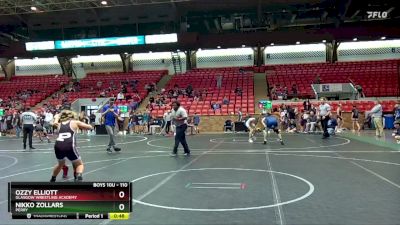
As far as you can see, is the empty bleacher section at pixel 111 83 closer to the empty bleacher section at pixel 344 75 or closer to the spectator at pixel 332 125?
the empty bleacher section at pixel 344 75

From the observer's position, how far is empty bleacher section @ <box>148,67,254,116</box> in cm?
2605

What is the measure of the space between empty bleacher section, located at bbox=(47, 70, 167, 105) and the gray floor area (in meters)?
20.1

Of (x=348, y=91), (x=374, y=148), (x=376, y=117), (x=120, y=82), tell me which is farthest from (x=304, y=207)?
(x=120, y=82)

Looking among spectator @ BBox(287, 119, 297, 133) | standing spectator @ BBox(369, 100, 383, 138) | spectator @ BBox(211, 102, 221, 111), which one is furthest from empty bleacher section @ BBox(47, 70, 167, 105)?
standing spectator @ BBox(369, 100, 383, 138)

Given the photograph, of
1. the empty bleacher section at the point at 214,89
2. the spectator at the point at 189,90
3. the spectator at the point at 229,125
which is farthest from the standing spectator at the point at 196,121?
the spectator at the point at 189,90

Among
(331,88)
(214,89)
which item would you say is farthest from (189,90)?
(331,88)

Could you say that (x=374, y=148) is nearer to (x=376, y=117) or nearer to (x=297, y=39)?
(x=376, y=117)

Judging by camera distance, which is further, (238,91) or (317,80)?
(317,80)

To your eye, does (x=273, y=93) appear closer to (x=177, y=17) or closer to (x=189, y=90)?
(x=189, y=90)

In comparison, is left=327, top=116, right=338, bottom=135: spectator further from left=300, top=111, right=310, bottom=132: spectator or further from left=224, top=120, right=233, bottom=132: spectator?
left=224, top=120, right=233, bottom=132: spectator

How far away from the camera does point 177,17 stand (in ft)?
106
